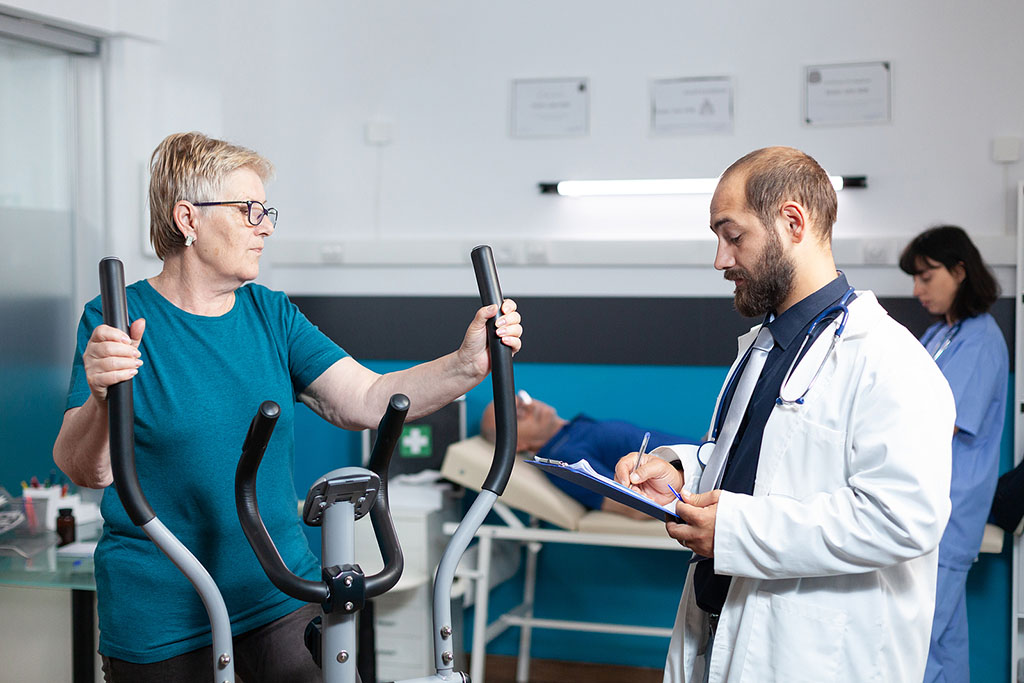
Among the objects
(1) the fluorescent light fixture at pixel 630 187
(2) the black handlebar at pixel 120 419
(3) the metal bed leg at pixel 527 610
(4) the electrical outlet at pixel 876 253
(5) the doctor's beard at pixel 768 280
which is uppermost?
(1) the fluorescent light fixture at pixel 630 187

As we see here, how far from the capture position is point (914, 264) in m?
2.94

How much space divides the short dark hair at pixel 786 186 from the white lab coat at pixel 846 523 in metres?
0.16

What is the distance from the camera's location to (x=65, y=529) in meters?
2.75

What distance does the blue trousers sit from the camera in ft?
8.45

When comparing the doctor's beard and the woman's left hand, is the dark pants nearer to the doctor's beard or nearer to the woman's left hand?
the woman's left hand

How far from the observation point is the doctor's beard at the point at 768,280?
1.54 metres

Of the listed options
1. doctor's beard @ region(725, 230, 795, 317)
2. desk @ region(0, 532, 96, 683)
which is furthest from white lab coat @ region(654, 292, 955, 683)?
desk @ region(0, 532, 96, 683)

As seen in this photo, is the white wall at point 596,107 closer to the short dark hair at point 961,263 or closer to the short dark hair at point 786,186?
the short dark hair at point 961,263

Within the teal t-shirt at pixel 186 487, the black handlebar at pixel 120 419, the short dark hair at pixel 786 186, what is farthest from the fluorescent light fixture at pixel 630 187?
the black handlebar at pixel 120 419

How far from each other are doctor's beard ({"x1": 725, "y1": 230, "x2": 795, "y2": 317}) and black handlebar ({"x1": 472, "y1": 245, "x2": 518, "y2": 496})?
1.37ft

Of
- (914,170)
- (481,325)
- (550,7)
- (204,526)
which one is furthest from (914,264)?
(204,526)

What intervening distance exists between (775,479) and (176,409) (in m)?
Answer: 0.93

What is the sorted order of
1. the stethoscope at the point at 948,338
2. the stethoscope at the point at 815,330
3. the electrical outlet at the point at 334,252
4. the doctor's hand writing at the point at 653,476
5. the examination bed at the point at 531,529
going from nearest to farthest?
the stethoscope at the point at 815,330 < the doctor's hand writing at the point at 653,476 < the stethoscope at the point at 948,338 < the examination bed at the point at 531,529 < the electrical outlet at the point at 334,252

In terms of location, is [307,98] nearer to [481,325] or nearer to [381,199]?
[381,199]
